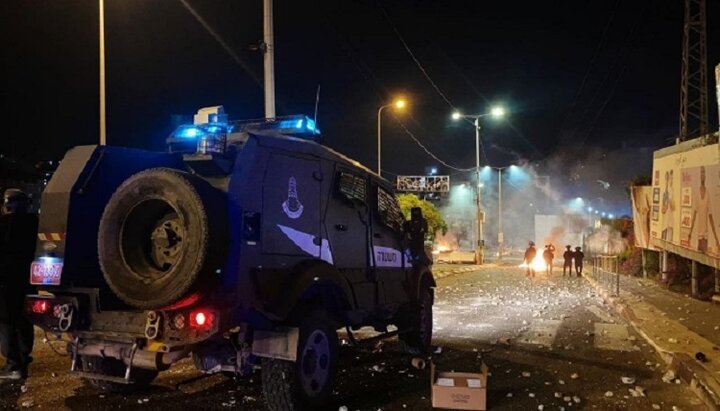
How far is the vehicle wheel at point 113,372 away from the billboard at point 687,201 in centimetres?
1043

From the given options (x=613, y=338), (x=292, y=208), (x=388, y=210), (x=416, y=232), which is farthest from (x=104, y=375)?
(x=613, y=338)

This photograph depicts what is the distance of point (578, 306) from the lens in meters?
16.1

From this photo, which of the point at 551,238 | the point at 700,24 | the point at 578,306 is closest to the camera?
the point at 578,306

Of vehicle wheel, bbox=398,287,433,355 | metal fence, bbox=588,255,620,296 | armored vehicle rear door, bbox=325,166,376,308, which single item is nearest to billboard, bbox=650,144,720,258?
metal fence, bbox=588,255,620,296

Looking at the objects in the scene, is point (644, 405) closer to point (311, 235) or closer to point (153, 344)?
point (311, 235)

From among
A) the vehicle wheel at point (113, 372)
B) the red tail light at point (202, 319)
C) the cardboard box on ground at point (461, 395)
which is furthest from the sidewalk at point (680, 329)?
the vehicle wheel at point (113, 372)

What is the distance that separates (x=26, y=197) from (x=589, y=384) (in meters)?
6.82

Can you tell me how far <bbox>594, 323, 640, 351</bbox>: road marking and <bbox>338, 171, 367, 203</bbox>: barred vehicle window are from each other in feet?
16.8

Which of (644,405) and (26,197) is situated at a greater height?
(26,197)

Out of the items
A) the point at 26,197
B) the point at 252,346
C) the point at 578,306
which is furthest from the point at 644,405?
the point at 578,306

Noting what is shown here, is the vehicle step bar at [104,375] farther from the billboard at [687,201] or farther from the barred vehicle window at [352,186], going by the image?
the billboard at [687,201]

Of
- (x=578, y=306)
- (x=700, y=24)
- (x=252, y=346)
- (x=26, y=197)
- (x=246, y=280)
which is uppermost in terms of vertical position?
(x=700, y=24)

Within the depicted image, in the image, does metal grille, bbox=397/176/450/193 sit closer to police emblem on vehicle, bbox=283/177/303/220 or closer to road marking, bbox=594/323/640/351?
road marking, bbox=594/323/640/351

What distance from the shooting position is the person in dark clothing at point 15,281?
662 centimetres
